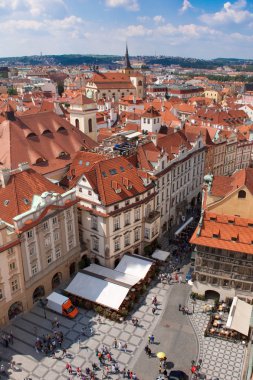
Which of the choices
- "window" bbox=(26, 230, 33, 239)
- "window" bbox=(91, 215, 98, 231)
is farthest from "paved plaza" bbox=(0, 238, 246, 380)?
"window" bbox=(91, 215, 98, 231)

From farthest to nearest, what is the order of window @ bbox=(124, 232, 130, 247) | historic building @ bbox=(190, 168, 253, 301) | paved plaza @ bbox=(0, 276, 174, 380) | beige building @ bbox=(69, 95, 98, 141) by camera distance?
beige building @ bbox=(69, 95, 98, 141) < window @ bbox=(124, 232, 130, 247) < historic building @ bbox=(190, 168, 253, 301) < paved plaza @ bbox=(0, 276, 174, 380)

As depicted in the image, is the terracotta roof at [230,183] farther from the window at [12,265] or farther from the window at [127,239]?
the window at [12,265]

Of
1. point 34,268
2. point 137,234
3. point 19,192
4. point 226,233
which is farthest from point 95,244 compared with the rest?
point 226,233

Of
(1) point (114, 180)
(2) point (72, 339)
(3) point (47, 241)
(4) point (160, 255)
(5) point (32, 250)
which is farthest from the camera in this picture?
(4) point (160, 255)

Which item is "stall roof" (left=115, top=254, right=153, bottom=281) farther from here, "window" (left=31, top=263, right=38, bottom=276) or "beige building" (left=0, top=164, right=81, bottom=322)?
"window" (left=31, top=263, right=38, bottom=276)

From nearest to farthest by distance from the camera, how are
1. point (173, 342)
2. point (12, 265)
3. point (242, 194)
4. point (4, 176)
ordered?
point (173, 342)
point (12, 265)
point (4, 176)
point (242, 194)

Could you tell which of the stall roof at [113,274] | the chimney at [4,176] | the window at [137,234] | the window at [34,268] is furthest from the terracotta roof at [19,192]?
the window at [137,234]

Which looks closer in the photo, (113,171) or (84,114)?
(113,171)

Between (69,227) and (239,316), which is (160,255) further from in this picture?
(239,316)
